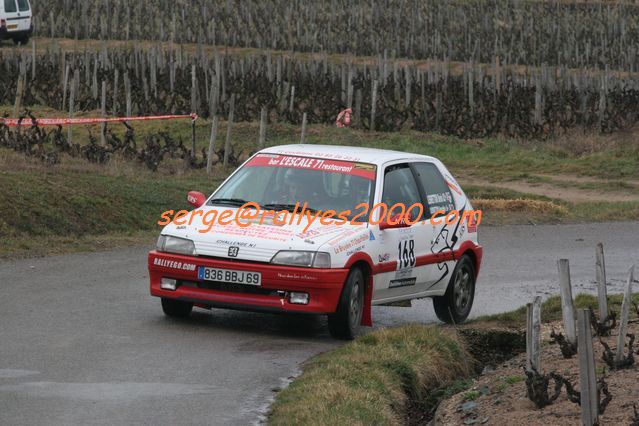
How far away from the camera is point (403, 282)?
1301 centimetres

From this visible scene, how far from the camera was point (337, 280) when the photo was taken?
1176 centimetres

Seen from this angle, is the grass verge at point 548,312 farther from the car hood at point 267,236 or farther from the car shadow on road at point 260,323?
the car hood at point 267,236

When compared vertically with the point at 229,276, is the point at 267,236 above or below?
above

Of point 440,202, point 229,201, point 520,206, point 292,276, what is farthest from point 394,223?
point 520,206

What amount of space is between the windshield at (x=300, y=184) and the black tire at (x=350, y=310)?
0.75 m

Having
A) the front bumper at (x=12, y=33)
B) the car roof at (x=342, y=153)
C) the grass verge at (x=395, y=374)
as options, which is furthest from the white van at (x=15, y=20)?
the grass verge at (x=395, y=374)

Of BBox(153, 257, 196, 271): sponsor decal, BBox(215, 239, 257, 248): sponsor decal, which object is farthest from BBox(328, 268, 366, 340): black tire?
BBox(153, 257, 196, 271): sponsor decal

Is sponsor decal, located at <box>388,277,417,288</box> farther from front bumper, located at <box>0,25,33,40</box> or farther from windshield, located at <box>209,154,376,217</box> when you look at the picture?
front bumper, located at <box>0,25,33,40</box>

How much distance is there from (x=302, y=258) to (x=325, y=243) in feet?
0.76

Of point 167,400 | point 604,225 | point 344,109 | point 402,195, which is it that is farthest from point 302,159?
point 344,109

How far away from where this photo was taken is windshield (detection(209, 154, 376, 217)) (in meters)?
12.7

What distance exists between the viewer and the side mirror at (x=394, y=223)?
495 inches

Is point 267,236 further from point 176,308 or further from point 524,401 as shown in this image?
point 524,401

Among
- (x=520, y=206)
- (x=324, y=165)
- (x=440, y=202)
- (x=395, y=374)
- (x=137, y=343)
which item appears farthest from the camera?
(x=520, y=206)
